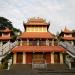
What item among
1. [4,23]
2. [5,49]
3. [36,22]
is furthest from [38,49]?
[4,23]

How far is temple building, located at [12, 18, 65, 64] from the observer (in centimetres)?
3966

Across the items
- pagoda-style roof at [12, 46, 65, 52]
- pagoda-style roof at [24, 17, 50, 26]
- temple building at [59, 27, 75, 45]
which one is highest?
pagoda-style roof at [24, 17, 50, 26]

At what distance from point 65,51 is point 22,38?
879 cm

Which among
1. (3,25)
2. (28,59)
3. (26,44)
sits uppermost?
(3,25)

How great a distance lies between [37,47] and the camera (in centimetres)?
4122

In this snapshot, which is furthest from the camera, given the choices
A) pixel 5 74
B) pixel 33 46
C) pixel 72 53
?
pixel 33 46

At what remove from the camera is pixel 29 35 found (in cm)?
4366

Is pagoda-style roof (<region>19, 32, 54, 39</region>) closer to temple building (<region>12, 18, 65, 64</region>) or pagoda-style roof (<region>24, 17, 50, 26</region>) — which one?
temple building (<region>12, 18, 65, 64</region>)

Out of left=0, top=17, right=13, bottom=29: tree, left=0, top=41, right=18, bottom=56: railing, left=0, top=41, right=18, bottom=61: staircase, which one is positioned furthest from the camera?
left=0, top=17, right=13, bottom=29: tree

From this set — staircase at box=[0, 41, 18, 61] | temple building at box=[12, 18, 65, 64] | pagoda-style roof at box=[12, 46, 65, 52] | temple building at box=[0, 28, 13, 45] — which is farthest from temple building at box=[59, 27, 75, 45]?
staircase at box=[0, 41, 18, 61]

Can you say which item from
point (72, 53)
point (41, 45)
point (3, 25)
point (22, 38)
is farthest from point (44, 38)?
point (3, 25)

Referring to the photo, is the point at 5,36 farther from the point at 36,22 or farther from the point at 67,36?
the point at 67,36

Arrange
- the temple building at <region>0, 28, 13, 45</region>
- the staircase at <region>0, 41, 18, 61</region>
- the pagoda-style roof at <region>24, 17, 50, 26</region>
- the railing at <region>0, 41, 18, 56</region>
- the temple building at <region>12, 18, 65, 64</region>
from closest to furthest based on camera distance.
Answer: the staircase at <region>0, 41, 18, 61</region>, the railing at <region>0, 41, 18, 56</region>, the temple building at <region>12, 18, 65, 64</region>, the pagoda-style roof at <region>24, 17, 50, 26</region>, the temple building at <region>0, 28, 13, 45</region>

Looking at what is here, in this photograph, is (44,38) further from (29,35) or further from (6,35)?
(6,35)
